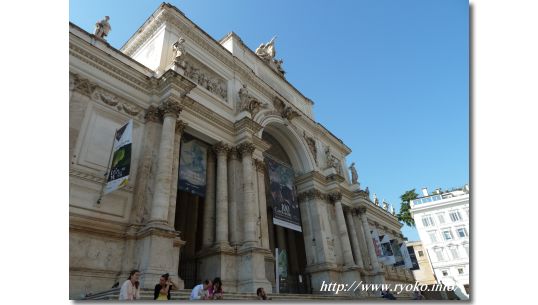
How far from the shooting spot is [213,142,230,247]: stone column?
10.1 meters

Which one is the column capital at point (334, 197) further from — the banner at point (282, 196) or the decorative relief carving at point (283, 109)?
the decorative relief carving at point (283, 109)

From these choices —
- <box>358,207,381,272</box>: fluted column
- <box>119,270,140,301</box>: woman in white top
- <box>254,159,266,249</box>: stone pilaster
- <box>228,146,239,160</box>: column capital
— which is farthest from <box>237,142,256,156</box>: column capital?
<box>358,207,381,272</box>: fluted column

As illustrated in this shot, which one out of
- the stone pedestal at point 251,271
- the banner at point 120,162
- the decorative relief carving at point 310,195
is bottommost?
the stone pedestal at point 251,271

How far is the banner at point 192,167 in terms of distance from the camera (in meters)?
9.99

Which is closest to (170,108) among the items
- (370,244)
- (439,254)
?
(439,254)

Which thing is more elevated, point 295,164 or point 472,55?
point 295,164

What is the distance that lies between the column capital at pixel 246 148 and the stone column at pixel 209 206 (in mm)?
1067

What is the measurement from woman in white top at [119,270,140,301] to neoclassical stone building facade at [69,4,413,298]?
1.77 metres

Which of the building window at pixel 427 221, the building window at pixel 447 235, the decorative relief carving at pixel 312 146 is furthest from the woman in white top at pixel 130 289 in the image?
the decorative relief carving at pixel 312 146

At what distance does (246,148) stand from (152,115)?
371cm
